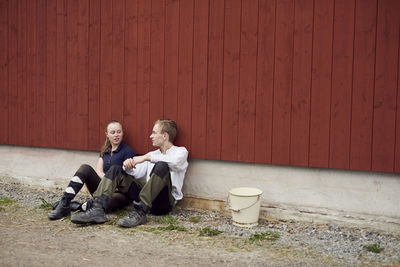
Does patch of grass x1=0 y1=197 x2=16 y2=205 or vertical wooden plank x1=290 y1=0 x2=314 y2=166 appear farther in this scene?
patch of grass x1=0 y1=197 x2=16 y2=205

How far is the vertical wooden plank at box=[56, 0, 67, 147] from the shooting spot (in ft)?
18.0

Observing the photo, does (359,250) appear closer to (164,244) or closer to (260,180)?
(260,180)

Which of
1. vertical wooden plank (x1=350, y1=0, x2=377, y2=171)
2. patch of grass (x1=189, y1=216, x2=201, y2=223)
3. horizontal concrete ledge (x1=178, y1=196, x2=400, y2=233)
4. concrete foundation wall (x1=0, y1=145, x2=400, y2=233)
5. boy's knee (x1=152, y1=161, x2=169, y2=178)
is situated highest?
vertical wooden plank (x1=350, y1=0, x2=377, y2=171)

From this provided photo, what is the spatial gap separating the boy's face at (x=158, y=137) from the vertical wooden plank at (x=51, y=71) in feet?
6.02

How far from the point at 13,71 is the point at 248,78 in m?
3.54

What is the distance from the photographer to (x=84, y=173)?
4375 millimetres

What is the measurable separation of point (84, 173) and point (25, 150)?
2.00 metres

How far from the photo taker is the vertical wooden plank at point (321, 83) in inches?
154

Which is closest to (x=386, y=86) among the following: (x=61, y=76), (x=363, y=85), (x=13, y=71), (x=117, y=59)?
(x=363, y=85)

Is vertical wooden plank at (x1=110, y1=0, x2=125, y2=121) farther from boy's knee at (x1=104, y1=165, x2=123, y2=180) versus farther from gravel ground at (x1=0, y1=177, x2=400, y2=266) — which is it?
gravel ground at (x1=0, y1=177, x2=400, y2=266)

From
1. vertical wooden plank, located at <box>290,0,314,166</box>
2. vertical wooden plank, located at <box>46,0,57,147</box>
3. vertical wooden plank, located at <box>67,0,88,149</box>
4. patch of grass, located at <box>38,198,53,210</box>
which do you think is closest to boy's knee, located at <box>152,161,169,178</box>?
vertical wooden plank, located at <box>290,0,314,166</box>

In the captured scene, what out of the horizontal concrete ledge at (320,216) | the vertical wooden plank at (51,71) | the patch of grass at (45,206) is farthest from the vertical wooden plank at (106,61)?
the horizontal concrete ledge at (320,216)

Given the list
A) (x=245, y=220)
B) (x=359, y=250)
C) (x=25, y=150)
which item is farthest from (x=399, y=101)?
(x=25, y=150)

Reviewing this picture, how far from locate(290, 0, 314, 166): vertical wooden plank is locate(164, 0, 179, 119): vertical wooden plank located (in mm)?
1342
